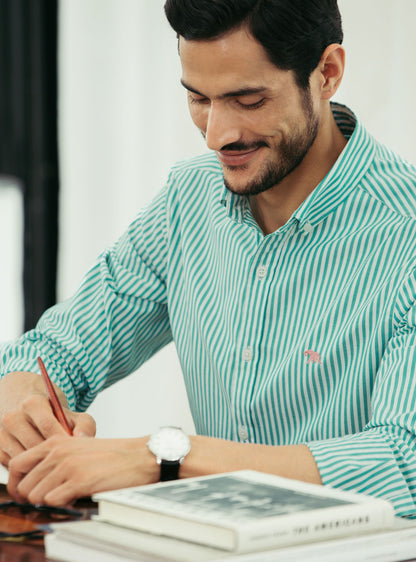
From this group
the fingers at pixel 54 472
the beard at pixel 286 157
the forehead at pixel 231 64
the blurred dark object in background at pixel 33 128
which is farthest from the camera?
the blurred dark object in background at pixel 33 128

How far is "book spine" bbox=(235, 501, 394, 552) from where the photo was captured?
2.46ft

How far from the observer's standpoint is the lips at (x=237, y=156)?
1.45m

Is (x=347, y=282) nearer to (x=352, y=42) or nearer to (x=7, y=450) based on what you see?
(x=7, y=450)

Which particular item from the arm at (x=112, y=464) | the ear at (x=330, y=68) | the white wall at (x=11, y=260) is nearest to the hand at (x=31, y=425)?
the arm at (x=112, y=464)

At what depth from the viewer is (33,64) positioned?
2904mm

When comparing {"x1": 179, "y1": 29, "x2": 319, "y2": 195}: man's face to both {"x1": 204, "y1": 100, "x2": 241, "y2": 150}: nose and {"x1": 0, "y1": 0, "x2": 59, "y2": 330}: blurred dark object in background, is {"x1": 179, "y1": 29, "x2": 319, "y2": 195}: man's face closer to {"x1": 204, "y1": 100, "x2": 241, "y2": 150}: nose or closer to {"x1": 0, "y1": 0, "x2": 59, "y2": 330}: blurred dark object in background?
{"x1": 204, "y1": 100, "x2": 241, "y2": 150}: nose

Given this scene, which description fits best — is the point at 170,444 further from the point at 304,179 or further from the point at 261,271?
the point at 304,179

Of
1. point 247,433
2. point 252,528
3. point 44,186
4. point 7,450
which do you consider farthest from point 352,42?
point 252,528

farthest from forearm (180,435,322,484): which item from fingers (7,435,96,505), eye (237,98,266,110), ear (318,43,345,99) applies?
ear (318,43,345,99)

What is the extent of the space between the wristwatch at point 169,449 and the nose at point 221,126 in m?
0.52

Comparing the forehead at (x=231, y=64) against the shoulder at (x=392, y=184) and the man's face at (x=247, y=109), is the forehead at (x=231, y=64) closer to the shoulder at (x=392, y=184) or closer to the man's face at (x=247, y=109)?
the man's face at (x=247, y=109)

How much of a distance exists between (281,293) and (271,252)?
0.25 feet

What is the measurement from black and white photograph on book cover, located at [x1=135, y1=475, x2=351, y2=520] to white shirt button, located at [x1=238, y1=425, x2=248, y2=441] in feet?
2.02

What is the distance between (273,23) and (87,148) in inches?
66.9
